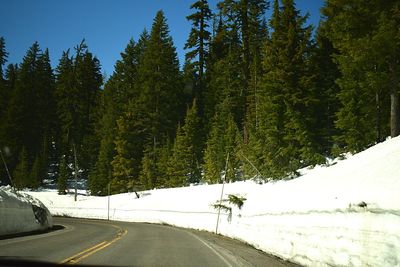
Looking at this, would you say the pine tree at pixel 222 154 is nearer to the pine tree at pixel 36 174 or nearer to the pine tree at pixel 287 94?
the pine tree at pixel 287 94

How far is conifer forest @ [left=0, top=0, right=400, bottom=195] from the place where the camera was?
84.4 feet

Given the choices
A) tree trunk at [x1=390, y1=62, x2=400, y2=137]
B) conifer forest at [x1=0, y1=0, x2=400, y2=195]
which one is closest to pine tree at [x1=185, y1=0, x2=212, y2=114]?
conifer forest at [x1=0, y1=0, x2=400, y2=195]

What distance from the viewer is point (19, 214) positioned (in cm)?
1895

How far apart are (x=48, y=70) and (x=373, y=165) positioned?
76.9 meters

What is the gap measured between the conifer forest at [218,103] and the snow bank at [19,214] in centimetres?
1094

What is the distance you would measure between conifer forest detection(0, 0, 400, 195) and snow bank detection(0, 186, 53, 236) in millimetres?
10940

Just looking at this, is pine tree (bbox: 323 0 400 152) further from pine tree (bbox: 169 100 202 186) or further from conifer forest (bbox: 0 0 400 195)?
pine tree (bbox: 169 100 202 186)

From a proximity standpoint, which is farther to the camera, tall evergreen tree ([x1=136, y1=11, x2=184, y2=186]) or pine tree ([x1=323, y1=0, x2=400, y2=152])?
tall evergreen tree ([x1=136, y1=11, x2=184, y2=186])

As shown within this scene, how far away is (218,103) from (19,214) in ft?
129

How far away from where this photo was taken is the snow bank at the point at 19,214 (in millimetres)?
17188

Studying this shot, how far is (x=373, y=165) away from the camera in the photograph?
54.5ft

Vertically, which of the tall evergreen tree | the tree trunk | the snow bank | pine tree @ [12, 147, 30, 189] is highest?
the tall evergreen tree

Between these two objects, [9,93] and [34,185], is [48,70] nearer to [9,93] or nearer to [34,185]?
[9,93]

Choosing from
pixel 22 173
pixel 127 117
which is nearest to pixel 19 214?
pixel 127 117
